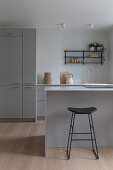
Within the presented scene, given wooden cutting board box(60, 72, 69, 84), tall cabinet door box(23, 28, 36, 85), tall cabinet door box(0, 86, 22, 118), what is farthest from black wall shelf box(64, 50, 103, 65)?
tall cabinet door box(0, 86, 22, 118)

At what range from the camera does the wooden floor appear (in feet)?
7.36

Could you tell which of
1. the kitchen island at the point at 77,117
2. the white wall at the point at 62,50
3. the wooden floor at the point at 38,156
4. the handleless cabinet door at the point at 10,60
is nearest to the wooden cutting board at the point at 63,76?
the white wall at the point at 62,50

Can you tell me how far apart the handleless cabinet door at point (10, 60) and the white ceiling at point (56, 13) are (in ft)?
1.56

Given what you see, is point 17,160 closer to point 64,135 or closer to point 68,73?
point 64,135

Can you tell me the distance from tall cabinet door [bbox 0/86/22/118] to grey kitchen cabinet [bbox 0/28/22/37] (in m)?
1.30

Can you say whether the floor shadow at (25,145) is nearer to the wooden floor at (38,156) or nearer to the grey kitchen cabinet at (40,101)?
the wooden floor at (38,156)

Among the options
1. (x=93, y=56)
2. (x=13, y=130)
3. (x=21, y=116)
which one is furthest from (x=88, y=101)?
(x=93, y=56)

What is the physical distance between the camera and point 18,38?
14.7ft

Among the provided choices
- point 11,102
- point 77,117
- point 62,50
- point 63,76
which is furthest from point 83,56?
point 77,117

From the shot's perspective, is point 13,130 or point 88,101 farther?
point 13,130

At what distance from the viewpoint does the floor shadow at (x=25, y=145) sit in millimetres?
2695

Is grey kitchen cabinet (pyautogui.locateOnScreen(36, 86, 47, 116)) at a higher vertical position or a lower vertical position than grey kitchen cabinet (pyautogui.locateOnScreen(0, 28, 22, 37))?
lower

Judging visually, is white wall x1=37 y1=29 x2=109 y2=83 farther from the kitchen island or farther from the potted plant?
the kitchen island

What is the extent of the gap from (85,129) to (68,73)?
2.51 m
